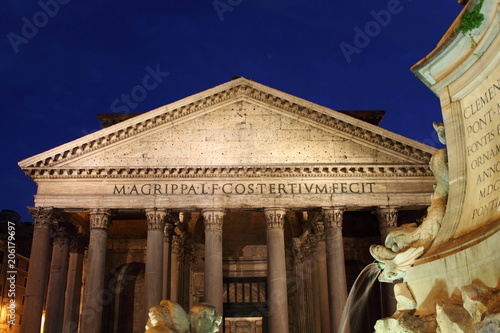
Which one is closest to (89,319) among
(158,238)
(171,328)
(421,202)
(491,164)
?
(158,238)

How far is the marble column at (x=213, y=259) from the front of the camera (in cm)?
1745

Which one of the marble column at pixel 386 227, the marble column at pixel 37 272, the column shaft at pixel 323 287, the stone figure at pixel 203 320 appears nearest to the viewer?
the stone figure at pixel 203 320

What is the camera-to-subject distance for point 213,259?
17812 mm

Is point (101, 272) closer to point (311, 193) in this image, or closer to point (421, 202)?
point (311, 193)

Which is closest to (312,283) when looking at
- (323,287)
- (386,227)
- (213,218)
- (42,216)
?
(323,287)

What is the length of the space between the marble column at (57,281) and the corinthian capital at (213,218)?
5.79 m

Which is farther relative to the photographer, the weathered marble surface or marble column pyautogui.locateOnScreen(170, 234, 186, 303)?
marble column pyautogui.locateOnScreen(170, 234, 186, 303)

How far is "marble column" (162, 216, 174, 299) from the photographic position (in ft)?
65.6

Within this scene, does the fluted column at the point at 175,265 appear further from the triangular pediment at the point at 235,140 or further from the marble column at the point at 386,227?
the marble column at the point at 386,227

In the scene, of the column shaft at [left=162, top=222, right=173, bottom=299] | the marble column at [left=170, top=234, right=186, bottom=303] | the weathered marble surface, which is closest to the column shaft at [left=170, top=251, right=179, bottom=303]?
the marble column at [left=170, top=234, right=186, bottom=303]

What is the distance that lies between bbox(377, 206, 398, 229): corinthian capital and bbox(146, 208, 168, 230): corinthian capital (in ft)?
24.9

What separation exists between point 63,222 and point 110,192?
9.19 ft

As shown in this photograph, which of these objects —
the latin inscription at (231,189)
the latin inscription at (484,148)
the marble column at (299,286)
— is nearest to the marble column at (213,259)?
the latin inscription at (231,189)

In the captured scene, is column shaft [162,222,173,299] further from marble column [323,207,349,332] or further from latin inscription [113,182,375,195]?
marble column [323,207,349,332]
